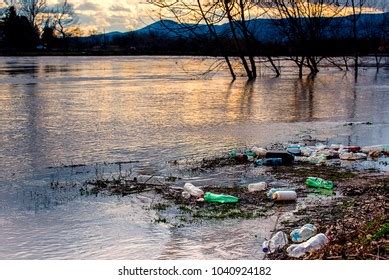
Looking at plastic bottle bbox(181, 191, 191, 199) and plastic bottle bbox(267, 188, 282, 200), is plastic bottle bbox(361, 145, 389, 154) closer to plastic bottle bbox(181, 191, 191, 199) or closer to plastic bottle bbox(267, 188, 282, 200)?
plastic bottle bbox(267, 188, 282, 200)

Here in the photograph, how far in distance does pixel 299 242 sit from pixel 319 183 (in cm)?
140

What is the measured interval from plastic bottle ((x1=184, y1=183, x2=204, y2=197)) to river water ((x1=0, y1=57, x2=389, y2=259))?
0.31 m

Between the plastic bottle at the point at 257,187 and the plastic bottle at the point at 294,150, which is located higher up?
the plastic bottle at the point at 294,150

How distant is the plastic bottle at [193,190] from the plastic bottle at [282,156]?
1.32m

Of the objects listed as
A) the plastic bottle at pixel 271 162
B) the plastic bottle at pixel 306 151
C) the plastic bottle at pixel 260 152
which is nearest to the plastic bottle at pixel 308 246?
Result: the plastic bottle at pixel 271 162

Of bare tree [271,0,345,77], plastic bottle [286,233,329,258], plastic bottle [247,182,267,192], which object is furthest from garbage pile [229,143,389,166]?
bare tree [271,0,345,77]

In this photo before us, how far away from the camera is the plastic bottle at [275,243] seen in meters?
3.54

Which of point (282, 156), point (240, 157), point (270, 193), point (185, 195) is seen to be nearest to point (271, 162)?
point (282, 156)

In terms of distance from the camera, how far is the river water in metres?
3.77

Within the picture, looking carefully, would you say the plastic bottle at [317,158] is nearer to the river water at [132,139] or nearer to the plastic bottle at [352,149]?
the plastic bottle at [352,149]

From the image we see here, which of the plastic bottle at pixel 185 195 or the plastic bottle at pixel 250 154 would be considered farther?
the plastic bottle at pixel 250 154

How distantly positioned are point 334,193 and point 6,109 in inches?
261
